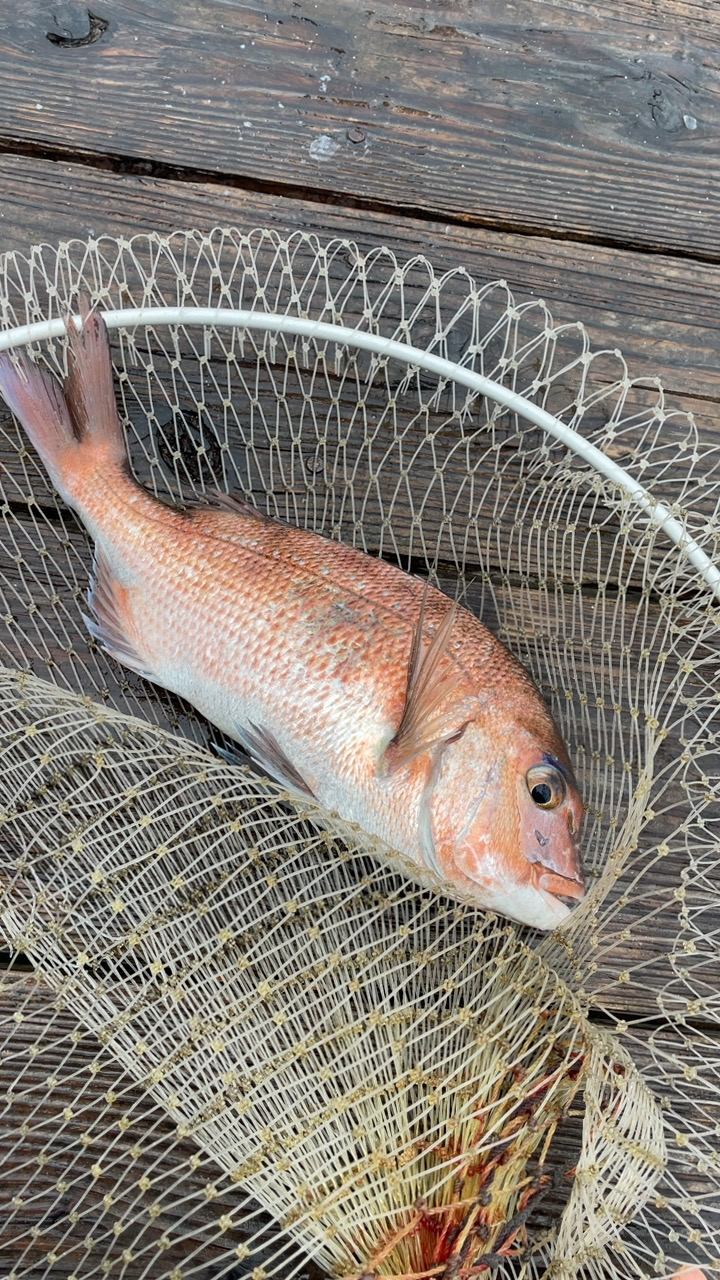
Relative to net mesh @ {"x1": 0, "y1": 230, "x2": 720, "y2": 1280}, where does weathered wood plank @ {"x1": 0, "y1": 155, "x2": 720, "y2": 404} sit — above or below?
above

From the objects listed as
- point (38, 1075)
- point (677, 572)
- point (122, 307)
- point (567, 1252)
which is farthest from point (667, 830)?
point (122, 307)

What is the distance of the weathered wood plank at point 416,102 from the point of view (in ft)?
5.85

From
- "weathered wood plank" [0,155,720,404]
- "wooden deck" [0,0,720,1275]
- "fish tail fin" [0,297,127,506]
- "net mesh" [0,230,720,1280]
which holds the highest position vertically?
"wooden deck" [0,0,720,1275]

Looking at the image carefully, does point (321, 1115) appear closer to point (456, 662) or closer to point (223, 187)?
point (456, 662)

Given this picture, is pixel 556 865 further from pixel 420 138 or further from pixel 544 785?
pixel 420 138

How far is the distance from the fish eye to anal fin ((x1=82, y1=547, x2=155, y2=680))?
61 centimetres

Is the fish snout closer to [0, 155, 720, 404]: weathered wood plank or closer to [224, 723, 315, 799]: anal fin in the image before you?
[224, 723, 315, 799]: anal fin

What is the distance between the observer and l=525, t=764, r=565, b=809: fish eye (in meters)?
1.46

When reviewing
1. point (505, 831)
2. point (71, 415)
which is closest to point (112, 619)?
point (71, 415)

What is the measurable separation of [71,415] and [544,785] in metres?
0.93

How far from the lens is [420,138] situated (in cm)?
183

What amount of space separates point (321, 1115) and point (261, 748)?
1.68 ft

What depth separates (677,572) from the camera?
1511 mm

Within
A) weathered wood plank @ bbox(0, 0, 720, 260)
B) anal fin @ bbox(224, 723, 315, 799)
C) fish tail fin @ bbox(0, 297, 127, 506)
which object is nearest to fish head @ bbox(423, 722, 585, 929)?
anal fin @ bbox(224, 723, 315, 799)
